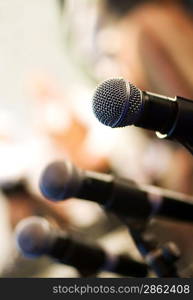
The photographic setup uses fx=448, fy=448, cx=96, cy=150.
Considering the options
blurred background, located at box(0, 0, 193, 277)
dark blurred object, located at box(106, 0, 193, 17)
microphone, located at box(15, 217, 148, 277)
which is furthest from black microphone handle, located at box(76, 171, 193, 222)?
dark blurred object, located at box(106, 0, 193, 17)

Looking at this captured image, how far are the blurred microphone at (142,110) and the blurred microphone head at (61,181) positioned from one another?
0.65ft

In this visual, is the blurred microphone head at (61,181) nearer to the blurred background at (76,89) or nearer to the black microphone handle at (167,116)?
the black microphone handle at (167,116)

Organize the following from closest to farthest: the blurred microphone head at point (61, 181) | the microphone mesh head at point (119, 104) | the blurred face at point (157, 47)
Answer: the microphone mesh head at point (119, 104)
the blurred microphone head at point (61, 181)
the blurred face at point (157, 47)

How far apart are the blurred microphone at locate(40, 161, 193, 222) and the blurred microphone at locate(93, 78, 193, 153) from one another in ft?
0.66

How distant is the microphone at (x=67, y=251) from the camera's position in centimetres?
87

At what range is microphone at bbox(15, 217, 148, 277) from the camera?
87cm

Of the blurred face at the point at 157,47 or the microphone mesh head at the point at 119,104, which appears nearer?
the microphone mesh head at the point at 119,104

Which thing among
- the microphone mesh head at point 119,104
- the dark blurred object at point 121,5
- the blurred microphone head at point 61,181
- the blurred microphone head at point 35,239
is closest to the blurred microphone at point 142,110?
the microphone mesh head at point 119,104

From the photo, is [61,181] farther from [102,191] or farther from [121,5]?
[121,5]

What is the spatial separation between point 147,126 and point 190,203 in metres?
0.32

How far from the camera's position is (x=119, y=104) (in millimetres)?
593

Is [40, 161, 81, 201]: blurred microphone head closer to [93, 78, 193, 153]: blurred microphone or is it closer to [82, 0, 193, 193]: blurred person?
[93, 78, 193, 153]: blurred microphone

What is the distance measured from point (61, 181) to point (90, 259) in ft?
0.66

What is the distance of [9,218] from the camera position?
1.41m
